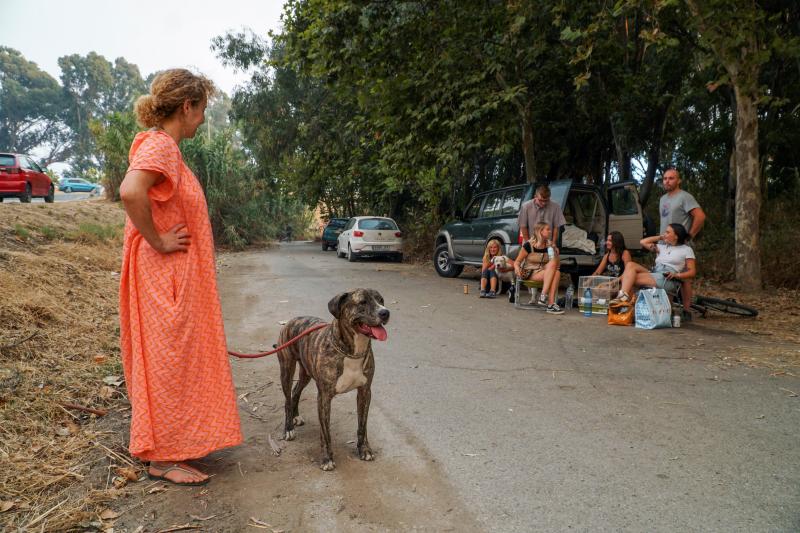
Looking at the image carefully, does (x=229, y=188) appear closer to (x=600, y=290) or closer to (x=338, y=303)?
(x=600, y=290)

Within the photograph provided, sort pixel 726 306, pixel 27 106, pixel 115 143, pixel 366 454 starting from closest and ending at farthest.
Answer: pixel 366 454 → pixel 726 306 → pixel 115 143 → pixel 27 106

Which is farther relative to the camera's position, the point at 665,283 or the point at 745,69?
the point at 745,69

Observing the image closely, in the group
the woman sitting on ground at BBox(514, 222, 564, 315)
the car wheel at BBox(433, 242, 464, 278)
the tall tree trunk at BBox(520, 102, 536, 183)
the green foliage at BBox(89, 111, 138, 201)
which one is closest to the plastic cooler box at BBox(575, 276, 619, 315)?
the woman sitting on ground at BBox(514, 222, 564, 315)

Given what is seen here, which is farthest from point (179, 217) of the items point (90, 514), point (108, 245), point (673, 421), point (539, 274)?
point (108, 245)

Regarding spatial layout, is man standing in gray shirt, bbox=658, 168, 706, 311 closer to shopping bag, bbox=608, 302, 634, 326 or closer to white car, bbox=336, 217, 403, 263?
shopping bag, bbox=608, 302, 634, 326

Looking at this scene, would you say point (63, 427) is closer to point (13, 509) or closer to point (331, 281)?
point (13, 509)

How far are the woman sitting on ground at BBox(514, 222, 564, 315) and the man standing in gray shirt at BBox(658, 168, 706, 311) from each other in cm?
166

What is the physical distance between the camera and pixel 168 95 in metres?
2.75

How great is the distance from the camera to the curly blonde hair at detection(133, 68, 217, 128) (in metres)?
2.74

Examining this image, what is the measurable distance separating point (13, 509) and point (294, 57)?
11.0 m

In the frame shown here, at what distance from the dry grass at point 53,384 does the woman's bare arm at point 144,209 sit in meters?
1.31

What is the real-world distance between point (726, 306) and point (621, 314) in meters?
1.70

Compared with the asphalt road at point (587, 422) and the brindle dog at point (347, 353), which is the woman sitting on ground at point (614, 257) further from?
the brindle dog at point (347, 353)

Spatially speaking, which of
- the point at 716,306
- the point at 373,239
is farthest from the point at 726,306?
the point at 373,239
